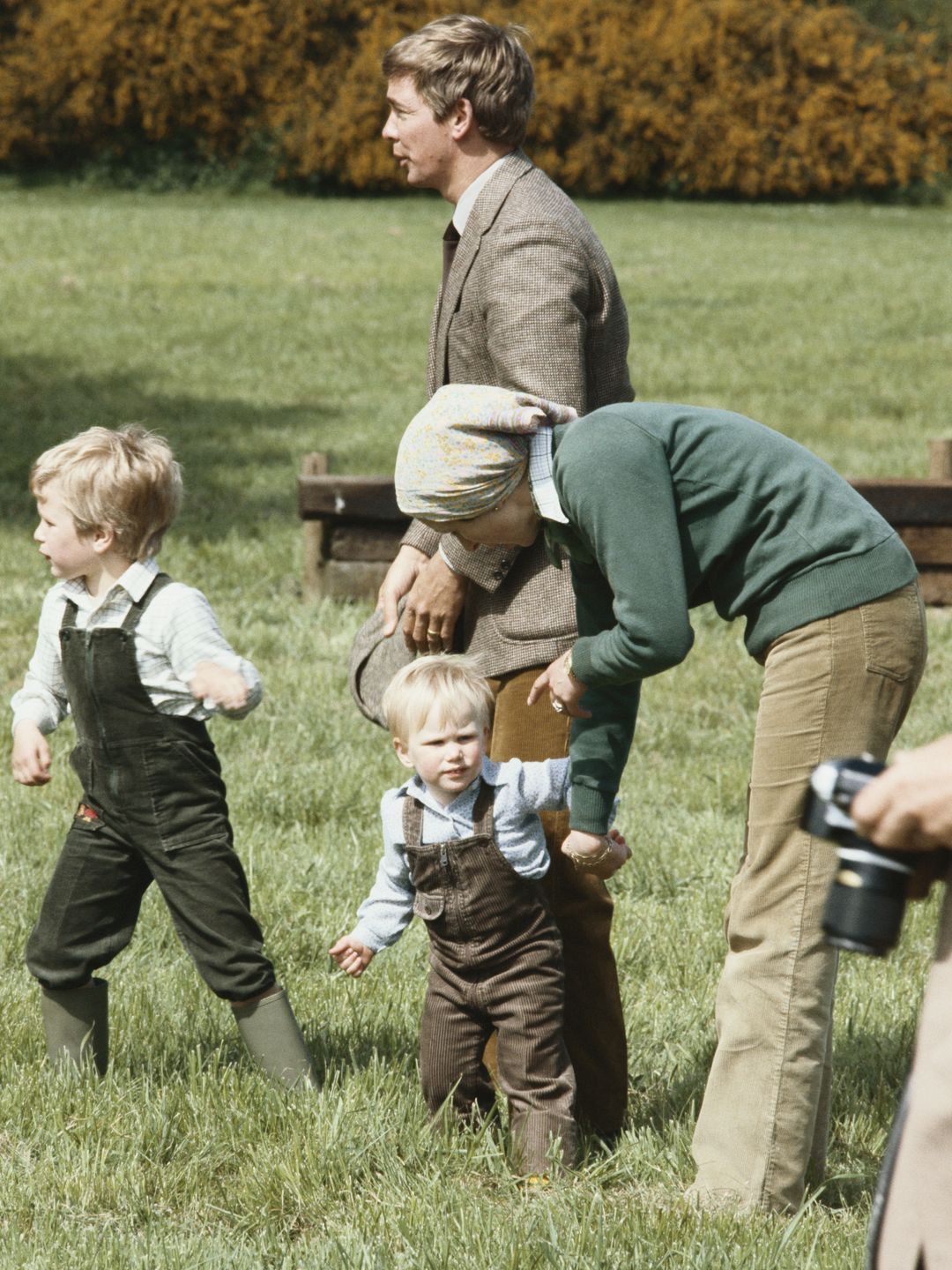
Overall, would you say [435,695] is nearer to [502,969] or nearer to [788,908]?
[502,969]

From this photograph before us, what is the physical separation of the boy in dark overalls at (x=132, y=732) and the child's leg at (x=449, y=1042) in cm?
36

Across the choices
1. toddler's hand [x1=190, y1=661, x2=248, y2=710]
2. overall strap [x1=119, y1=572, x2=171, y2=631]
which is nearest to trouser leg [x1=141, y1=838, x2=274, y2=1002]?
toddler's hand [x1=190, y1=661, x2=248, y2=710]

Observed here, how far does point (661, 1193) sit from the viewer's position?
340cm

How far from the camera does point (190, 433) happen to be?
43.4ft

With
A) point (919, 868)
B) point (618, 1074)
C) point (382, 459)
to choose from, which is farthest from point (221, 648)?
point (382, 459)

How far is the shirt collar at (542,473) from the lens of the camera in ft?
10.1

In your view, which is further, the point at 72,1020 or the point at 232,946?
the point at 72,1020

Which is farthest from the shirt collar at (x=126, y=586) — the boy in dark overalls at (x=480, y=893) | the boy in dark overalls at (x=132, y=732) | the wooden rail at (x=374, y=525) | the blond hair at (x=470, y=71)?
the wooden rail at (x=374, y=525)

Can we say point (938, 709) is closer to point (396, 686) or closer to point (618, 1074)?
point (618, 1074)

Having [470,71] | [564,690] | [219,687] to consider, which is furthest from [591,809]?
[470,71]

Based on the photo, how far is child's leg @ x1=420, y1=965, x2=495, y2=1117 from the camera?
3520mm

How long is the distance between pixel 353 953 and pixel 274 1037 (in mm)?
376

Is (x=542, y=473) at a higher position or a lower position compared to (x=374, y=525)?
higher

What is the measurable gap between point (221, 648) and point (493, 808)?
68cm
